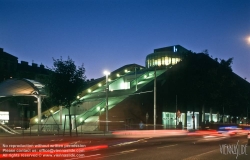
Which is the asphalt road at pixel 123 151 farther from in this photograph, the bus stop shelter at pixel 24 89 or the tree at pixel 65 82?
the bus stop shelter at pixel 24 89

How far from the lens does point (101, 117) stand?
54.7 meters

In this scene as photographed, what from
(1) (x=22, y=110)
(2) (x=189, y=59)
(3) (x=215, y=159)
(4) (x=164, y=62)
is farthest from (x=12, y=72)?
(3) (x=215, y=159)

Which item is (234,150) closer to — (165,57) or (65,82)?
(65,82)

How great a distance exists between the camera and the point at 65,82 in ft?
120

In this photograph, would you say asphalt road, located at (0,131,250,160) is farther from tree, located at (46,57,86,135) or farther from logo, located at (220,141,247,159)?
tree, located at (46,57,86,135)

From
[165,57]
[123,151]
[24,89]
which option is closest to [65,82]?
[24,89]

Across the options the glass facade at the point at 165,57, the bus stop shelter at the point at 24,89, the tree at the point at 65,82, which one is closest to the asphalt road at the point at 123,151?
the tree at the point at 65,82

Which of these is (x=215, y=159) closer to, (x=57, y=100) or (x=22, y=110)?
(x=57, y=100)

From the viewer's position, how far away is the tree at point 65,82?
36.5m

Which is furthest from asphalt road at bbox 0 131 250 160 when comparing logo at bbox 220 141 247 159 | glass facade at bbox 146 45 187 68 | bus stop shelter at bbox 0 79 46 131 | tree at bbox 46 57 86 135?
glass facade at bbox 146 45 187 68

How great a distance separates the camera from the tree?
3647 cm

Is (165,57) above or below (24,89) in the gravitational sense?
above

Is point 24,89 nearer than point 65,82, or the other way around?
point 65,82

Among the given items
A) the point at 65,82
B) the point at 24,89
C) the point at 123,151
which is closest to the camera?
the point at 123,151
